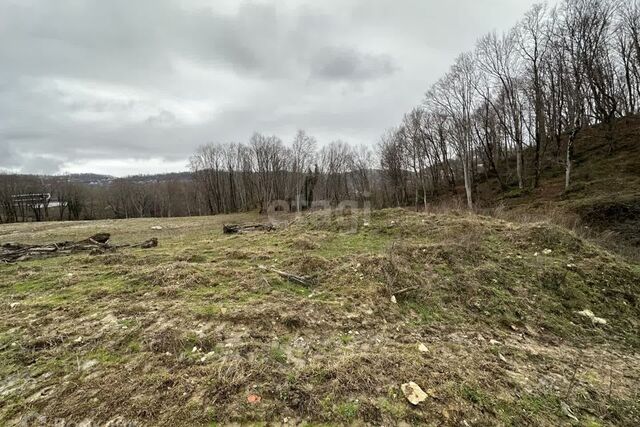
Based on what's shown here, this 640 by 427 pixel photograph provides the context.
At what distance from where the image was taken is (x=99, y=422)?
2377 mm

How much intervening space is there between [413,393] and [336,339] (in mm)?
1219

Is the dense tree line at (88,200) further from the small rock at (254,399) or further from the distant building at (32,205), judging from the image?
the small rock at (254,399)

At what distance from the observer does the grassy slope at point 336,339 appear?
264 cm

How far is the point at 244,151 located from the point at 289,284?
4702cm

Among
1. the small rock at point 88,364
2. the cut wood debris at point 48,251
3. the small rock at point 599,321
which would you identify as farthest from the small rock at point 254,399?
the cut wood debris at point 48,251

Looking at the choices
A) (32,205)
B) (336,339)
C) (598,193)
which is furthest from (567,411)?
(32,205)

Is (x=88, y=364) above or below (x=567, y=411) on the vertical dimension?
above

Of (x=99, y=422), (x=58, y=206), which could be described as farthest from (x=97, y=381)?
(x=58, y=206)

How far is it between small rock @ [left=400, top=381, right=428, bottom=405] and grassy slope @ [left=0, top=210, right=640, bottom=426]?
0.20 ft

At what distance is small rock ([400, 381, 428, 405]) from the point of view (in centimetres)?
266

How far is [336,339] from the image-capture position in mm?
3770

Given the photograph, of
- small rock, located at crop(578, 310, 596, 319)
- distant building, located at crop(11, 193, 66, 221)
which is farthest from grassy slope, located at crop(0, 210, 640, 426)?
distant building, located at crop(11, 193, 66, 221)

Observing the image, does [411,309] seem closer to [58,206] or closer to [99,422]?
[99,422]

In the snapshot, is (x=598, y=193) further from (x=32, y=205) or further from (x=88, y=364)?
(x=32, y=205)
